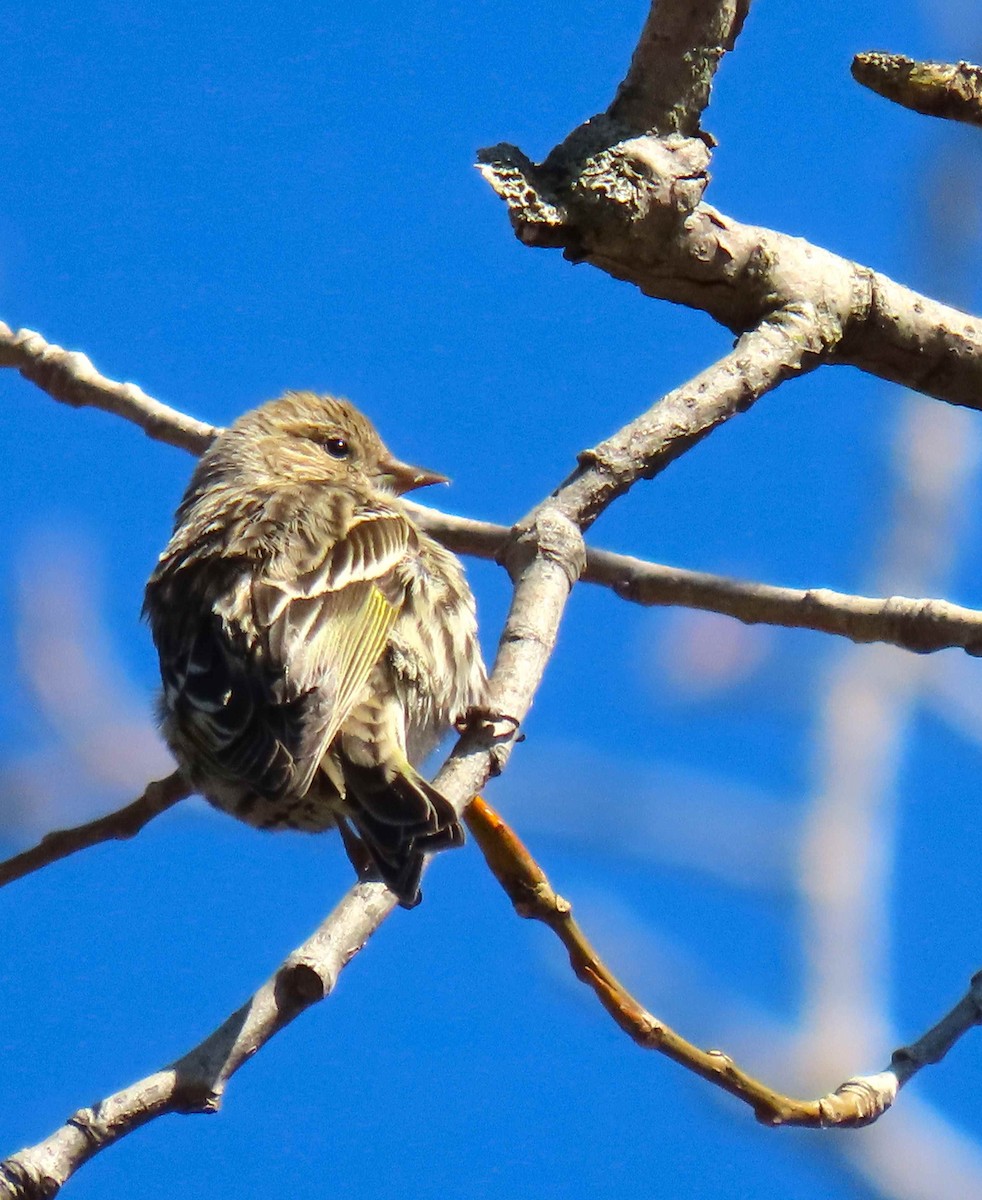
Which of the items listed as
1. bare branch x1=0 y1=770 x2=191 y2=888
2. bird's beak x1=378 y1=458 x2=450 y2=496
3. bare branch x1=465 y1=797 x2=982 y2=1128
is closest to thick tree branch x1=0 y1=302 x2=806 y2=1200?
bare branch x1=465 y1=797 x2=982 y2=1128

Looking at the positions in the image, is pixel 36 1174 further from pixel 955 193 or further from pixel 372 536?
pixel 955 193

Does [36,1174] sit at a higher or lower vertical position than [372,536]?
lower

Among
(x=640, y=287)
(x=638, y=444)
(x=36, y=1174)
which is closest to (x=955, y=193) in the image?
(x=640, y=287)

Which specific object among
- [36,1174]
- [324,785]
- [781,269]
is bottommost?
[36,1174]

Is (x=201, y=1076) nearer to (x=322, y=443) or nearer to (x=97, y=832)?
(x=97, y=832)

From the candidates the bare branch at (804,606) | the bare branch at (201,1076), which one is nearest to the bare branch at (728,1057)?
the bare branch at (201,1076)

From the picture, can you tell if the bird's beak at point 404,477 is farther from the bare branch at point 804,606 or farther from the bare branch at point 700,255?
the bare branch at point 700,255
